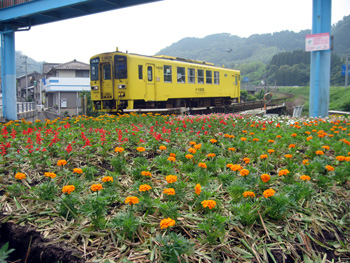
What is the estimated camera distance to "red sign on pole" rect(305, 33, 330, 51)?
1170 centimetres

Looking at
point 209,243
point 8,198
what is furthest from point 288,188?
point 8,198

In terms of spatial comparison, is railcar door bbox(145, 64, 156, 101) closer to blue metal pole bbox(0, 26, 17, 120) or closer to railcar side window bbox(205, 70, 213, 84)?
railcar side window bbox(205, 70, 213, 84)

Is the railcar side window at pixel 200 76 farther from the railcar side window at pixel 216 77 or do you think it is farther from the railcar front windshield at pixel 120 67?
the railcar front windshield at pixel 120 67

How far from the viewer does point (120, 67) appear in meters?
13.5

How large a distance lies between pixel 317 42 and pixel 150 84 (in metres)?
7.23

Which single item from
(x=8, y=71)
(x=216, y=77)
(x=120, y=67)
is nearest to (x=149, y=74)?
(x=120, y=67)

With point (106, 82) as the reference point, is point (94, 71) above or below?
above

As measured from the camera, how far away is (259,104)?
23.8 metres

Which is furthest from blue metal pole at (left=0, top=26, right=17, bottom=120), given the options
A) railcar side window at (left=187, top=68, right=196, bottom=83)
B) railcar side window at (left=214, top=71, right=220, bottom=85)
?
railcar side window at (left=214, top=71, right=220, bottom=85)

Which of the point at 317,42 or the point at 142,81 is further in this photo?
the point at 142,81

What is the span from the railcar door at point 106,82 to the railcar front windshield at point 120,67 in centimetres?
39

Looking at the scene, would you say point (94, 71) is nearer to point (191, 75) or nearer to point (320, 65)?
point (191, 75)

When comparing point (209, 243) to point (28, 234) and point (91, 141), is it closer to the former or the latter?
point (28, 234)

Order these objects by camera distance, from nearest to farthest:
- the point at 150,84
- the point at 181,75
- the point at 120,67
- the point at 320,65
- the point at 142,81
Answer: the point at 320,65, the point at 120,67, the point at 142,81, the point at 150,84, the point at 181,75
